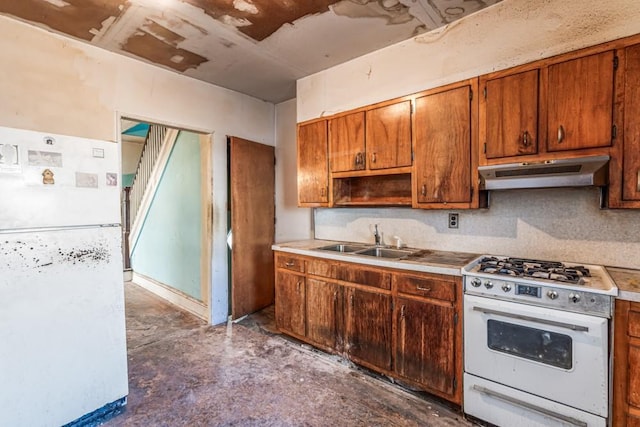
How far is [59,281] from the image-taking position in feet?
6.25

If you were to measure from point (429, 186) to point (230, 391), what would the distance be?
2175mm

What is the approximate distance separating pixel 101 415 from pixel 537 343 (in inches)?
109

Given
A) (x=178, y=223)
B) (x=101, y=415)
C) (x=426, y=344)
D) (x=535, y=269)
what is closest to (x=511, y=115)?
(x=535, y=269)

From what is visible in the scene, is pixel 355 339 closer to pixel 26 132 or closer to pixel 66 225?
pixel 66 225

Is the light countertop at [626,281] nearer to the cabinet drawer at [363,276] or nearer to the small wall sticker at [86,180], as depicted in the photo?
the cabinet drawer at [363,276]

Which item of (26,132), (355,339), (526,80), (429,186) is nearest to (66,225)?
(26,132)

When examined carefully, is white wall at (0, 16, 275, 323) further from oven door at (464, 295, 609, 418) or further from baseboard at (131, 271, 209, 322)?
oven door at (464, 295, 609, 418)

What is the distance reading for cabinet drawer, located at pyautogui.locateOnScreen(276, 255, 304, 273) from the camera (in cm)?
290

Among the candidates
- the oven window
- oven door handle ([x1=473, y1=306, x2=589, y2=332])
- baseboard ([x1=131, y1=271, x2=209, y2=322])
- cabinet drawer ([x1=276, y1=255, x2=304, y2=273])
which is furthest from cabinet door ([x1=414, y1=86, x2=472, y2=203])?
baseboard ([x1=131, y1=271, x2=209, y2=322])

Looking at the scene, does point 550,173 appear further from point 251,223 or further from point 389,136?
point 251,223

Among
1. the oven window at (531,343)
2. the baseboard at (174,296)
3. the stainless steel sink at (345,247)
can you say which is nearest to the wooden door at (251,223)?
the baseboard at (174,296)

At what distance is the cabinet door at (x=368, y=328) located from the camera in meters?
2.32

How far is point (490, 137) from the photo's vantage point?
2109mm

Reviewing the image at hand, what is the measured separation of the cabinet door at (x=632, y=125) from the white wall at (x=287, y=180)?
286 centimetres
